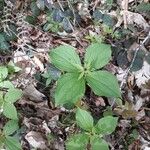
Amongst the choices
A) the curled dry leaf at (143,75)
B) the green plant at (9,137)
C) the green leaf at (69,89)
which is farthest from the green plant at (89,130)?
the curled dry leaf at (143,75)

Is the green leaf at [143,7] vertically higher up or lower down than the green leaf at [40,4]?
lower down

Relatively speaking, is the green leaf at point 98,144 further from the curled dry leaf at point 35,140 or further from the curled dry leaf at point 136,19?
the curled dry leaf at point 136,19

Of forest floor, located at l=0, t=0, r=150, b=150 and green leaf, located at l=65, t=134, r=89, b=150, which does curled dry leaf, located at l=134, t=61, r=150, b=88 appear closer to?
forest floor, located at l=0, t=0, r=150, b=150

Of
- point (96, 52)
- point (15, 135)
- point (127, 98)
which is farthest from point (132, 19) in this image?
point (15, 135)

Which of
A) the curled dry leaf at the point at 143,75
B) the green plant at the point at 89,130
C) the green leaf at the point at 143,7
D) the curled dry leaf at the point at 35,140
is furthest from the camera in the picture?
the green leaf at the point at 143,7

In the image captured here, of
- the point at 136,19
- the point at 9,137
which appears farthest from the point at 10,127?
the point at 136,19

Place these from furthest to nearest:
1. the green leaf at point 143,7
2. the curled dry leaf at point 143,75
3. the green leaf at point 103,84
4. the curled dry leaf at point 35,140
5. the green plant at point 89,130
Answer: the green leaf at point 143,7, the curled dry leaf at point 143,75, the curled dry leaf at point 35,140, the green plant at point 89,130, the green leaf at point 103,84

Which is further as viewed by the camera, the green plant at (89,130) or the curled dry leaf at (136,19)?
the curled dry leaf at (136,19)
